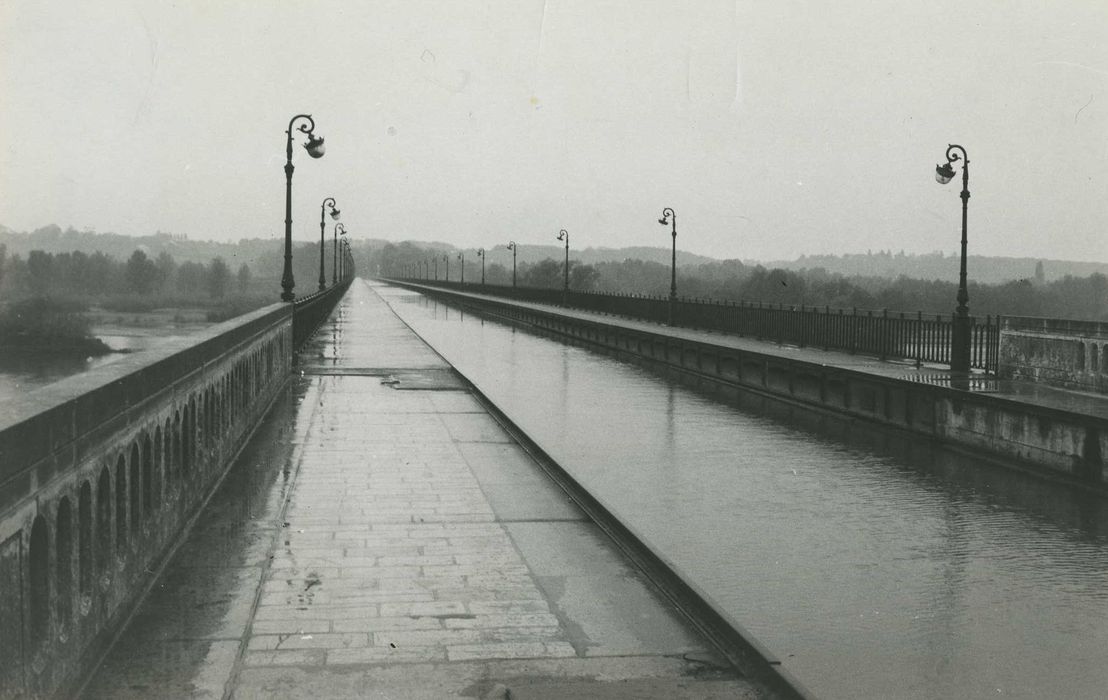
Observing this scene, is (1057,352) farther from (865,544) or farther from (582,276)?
(582,276)

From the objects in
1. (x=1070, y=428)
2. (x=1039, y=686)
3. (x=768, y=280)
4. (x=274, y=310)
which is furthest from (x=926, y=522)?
(x=768, y=280)

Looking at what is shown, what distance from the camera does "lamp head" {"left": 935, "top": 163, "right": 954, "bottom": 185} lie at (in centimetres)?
2188

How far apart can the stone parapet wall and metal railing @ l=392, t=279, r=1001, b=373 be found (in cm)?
57

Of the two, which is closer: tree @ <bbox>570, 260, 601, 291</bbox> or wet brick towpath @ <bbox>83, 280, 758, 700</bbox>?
wet brick towpath @ <bbox>83, 280, 758, 700</bbox>

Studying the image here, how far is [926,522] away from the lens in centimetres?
905

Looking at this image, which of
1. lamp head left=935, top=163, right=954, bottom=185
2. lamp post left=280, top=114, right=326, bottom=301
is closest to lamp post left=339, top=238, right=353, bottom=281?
lamp post left=280, top=114, right=326, bottom=301

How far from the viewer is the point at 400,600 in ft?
20.4

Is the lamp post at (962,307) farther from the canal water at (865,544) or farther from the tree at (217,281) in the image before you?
the tree at (217,281)

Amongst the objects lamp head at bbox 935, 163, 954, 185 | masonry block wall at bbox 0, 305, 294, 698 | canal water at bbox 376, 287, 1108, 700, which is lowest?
canal water at bbox 376, 287, 1108, 700

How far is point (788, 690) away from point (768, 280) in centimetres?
13271

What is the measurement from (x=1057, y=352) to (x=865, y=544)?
9405 mm

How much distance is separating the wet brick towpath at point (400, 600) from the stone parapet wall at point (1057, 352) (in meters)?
8.42

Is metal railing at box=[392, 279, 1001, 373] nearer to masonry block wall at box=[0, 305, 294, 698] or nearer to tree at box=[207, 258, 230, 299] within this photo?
masonry block wall at box=[0, 305, 294, 698]

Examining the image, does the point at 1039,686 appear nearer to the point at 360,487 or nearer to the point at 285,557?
the point at 285,557
